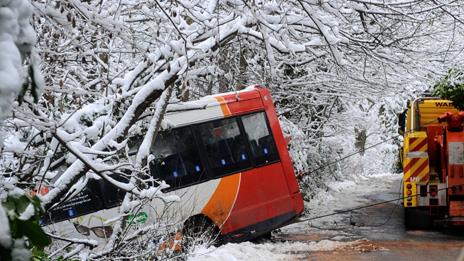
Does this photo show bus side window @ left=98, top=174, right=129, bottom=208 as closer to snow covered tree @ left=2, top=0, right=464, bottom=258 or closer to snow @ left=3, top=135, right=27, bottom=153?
snow covered tree @ left=2, top=0, right=464, bottom=258

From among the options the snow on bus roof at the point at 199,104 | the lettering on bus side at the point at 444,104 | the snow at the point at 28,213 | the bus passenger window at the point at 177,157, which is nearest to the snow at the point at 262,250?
the bus passenger window at the point at 177,157

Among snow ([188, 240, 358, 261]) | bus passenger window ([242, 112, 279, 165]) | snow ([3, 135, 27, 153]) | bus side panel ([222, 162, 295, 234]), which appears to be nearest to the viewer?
snow ([3, 135, 27, 153])

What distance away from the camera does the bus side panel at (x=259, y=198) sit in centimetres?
1084

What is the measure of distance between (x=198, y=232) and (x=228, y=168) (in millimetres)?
2144

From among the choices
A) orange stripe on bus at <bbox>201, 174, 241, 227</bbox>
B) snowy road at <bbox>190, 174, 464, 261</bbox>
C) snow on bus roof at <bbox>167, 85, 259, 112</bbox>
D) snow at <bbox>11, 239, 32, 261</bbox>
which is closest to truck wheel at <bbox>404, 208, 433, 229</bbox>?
snowy road at <bbox>190, 174, 464, 261</bbox>

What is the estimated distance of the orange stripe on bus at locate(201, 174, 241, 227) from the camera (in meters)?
10.5

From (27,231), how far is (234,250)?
24.9ft

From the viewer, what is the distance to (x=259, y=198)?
11102 mm

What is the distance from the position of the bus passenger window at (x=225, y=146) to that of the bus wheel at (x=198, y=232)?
890 millimetres

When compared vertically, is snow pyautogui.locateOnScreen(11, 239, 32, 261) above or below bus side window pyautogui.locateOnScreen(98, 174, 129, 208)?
below

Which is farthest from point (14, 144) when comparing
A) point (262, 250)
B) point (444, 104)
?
point (444, 104)

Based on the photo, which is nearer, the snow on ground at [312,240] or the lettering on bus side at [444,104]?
the snow on ground at [312,240]

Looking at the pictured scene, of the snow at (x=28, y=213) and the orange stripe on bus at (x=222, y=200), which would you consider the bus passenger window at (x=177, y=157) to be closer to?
the orange stripe on bus at (x=222, y=200)

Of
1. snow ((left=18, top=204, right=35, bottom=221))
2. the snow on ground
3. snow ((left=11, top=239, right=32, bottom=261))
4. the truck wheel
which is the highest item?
snow ((left=18, top=204, right=35, bottom=221))
